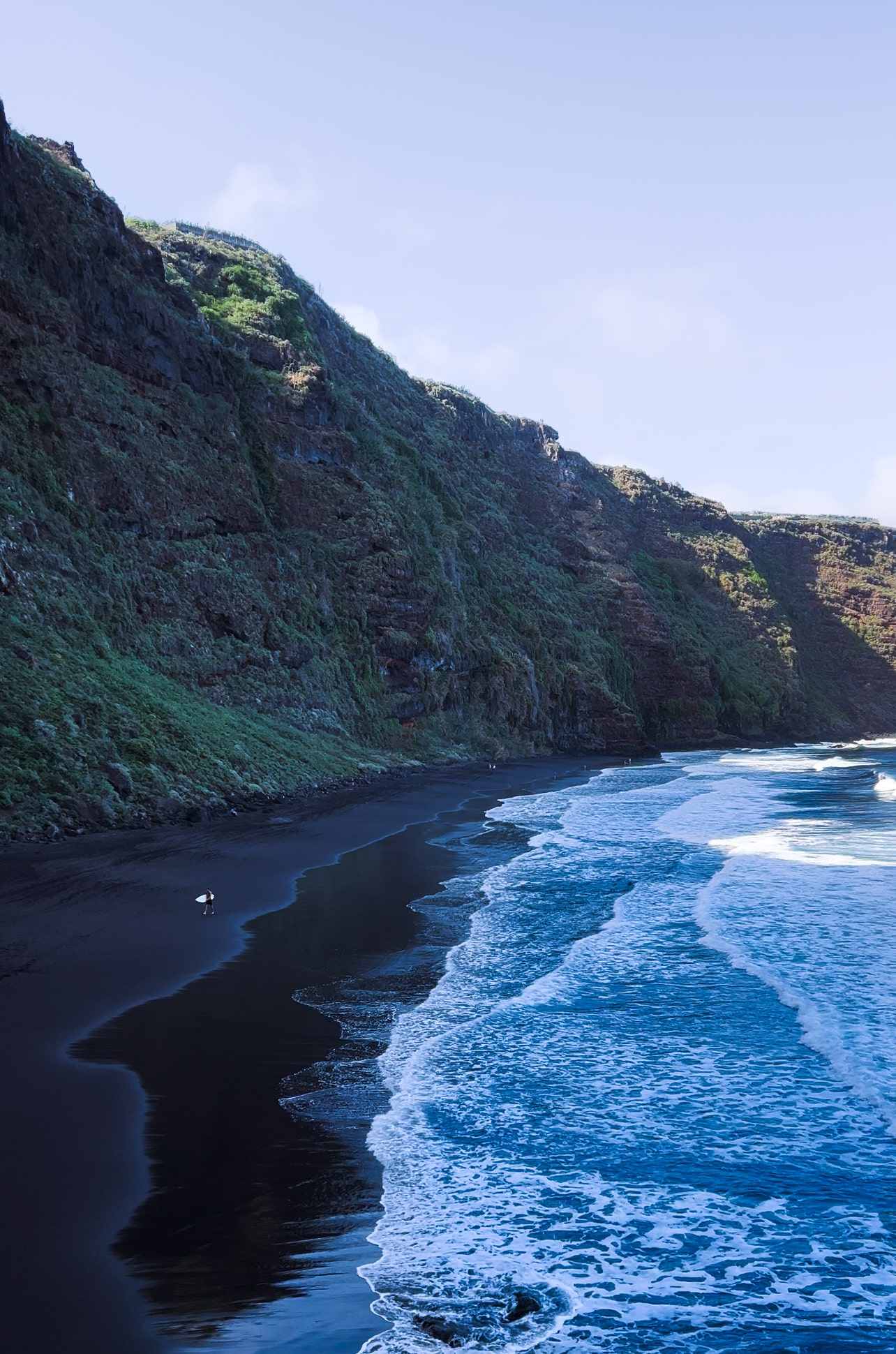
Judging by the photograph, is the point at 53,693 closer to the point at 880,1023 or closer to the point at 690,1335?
the point at 880,1023

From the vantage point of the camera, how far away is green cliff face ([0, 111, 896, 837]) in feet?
84.6

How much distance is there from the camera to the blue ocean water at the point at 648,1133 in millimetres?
5336

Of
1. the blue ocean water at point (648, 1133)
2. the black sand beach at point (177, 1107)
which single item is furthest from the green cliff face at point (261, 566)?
the blue ocean water at point (648, 1133)

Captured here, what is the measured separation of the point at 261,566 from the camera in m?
41.7

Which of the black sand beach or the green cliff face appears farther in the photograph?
the green cliff face

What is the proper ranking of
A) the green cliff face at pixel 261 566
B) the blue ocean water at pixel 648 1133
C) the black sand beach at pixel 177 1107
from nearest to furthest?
the black sand beach at pixel 177 1107
the blue ocean water at pixel 648 1133
the green cliff face at pixel 261 566

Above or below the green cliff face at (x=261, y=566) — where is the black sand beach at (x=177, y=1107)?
below

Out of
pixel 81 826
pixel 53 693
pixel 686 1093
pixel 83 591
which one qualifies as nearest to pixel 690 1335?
pixel 686 1093

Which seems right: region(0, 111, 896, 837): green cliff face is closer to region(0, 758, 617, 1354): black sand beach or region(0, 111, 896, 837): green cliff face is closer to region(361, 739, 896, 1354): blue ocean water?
region(0, 758, 617, 1354): black sand beach

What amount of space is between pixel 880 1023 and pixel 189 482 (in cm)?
3512

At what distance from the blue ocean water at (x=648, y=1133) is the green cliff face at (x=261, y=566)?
1234cm

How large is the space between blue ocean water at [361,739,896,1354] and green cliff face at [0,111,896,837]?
40.5 ft

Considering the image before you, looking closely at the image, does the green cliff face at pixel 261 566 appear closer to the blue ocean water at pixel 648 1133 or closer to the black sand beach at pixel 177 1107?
the black sand beach at pixel 177 1107

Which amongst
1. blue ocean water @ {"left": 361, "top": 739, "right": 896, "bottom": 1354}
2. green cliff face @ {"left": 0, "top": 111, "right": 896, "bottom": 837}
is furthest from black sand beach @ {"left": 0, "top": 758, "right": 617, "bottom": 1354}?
green cliff face @ {"left": 0, "top": 111, "right": 896, "bottom": 837}
